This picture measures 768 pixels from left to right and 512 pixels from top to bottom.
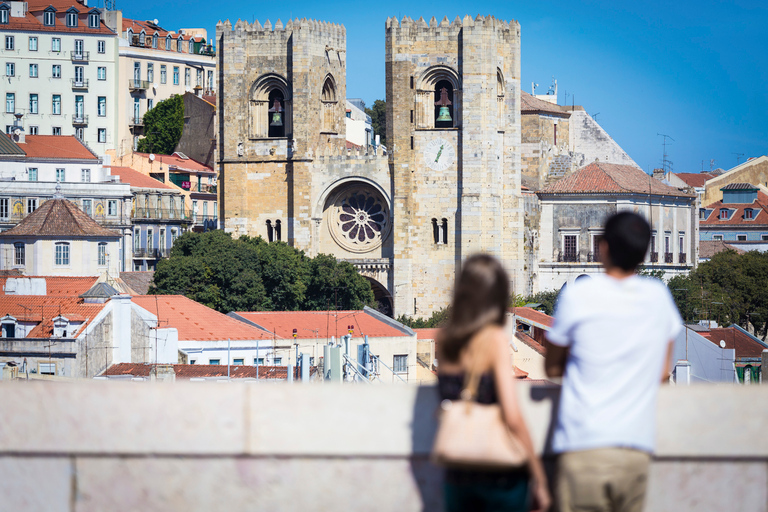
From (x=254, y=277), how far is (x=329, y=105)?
9.64 m

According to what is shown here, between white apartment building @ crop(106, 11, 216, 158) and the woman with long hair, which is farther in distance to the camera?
white apartment building @ crop(106, 11, 216, 158)

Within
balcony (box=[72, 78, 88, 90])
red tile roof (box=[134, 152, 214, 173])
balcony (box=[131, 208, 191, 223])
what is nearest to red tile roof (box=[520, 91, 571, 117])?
balcony (box=[131, 208, 191, 223])

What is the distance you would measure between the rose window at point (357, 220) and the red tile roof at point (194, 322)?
18.4m

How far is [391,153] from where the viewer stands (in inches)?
2133

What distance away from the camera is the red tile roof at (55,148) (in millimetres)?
63978

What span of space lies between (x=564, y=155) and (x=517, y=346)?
3158cm

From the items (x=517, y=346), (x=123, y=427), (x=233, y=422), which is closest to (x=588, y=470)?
(x=233, y=422)

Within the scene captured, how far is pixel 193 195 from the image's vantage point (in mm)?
73250

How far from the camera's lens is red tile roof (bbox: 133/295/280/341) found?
33969 millimetres

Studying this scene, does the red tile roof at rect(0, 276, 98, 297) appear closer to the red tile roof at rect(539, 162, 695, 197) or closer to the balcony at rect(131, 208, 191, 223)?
the balcony at rect(131, 208, 191, 223)

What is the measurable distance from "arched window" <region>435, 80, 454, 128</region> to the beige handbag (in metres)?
49.1

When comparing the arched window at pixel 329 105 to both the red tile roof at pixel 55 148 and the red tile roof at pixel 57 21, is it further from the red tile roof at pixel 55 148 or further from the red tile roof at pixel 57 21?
the red tile roof at pixel 57 21

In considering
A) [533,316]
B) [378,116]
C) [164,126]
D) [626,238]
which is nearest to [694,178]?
[378,116]

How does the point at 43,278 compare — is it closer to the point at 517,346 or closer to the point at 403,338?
the point at 403,338
